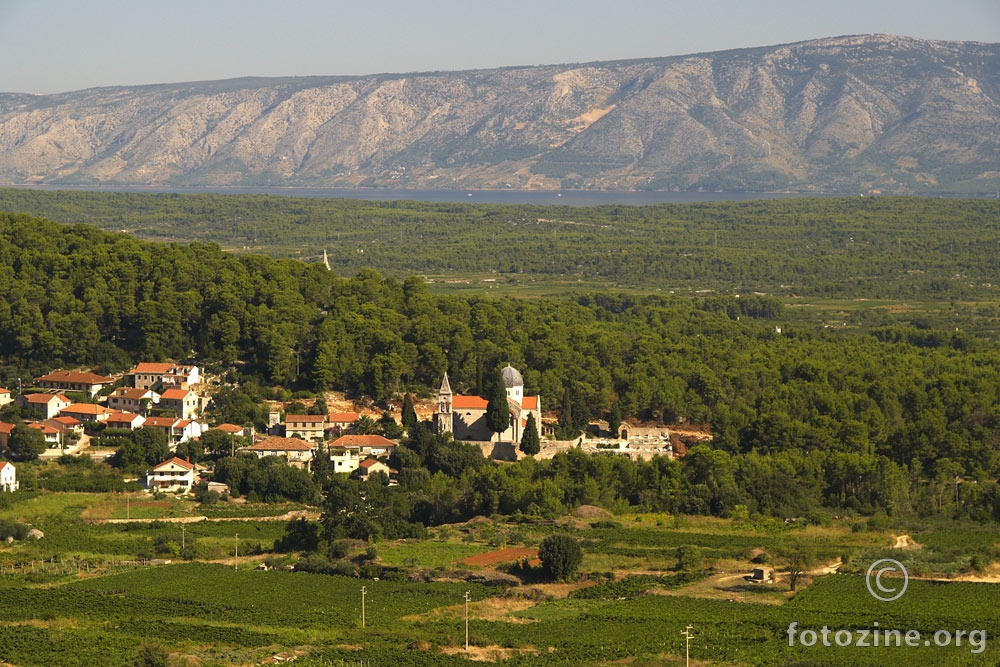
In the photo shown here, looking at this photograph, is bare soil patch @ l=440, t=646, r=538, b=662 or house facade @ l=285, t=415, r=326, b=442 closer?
bare soil patch @ l=440, t=646, r=538, b=662

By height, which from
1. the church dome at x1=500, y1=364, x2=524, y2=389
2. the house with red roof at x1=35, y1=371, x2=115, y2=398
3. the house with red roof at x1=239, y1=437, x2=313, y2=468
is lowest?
the house with red roof at x1=239, y1=437, x2=313, y2=468

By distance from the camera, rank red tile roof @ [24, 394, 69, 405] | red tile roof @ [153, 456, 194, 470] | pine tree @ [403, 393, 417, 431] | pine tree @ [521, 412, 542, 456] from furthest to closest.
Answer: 1. pine tree @ [403, 393, 417, 431]
2. red tile roof @ [24, 394, 69, 405]
3. pine tree @ [521, 412, 542, 456]
4. red tile roof @ [153, 456, 194, 470]

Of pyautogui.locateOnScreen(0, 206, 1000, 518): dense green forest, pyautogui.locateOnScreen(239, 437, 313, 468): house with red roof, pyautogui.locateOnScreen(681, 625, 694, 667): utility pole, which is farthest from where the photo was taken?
pyautogui.locateOnScreen(239, 437, 313, 468): house with red roof

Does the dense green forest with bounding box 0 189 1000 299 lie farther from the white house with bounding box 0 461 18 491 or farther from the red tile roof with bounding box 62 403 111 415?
the white house with bounding box 0 461 18 491

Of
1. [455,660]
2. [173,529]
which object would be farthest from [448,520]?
[455,660]

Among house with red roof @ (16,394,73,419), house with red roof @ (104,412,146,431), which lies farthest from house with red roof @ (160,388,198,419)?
house with red roof @ (16,394,73,419)

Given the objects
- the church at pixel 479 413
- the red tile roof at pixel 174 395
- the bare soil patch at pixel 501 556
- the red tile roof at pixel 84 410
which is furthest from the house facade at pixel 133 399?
the bare soil patch at pixel 501 556

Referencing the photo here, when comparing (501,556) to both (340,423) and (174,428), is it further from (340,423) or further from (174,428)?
(174,428)

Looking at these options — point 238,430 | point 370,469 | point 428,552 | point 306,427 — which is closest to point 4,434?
point 238,430
